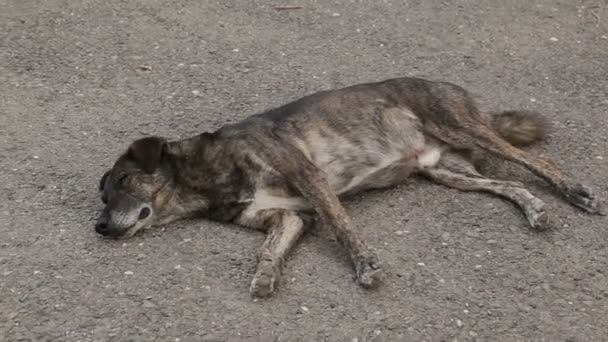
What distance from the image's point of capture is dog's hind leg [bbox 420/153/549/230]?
4.89 metres

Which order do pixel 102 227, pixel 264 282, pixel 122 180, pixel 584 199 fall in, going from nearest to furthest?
pixel 264 282 → pixel 102 227 → pixel 122 180 → pixel 584 199

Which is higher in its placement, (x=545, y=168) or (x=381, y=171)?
(x=545, y=168)

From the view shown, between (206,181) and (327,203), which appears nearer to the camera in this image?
(327,203)

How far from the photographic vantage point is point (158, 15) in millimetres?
8055

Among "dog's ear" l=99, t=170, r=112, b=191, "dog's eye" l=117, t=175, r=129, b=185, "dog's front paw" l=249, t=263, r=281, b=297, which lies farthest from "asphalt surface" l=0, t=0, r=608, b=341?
"dog's eye" l=117, t=175, r=129, b=185

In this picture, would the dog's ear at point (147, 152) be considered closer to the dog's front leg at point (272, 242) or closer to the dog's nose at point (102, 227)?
the dog's nose at point (102, 227)

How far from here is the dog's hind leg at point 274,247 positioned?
14.1 ft

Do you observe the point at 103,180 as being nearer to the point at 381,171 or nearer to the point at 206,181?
the point at 206,181

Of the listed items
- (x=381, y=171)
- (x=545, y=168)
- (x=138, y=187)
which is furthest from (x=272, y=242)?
(x=545, y=168)

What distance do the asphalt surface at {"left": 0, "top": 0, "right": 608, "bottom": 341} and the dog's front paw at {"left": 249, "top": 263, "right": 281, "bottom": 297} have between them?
0.20 ft

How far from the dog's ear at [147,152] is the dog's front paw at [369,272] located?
1516mm

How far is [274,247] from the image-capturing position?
4.64 m

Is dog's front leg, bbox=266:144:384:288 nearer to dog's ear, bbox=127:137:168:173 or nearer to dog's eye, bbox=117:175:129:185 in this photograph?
dog's ear, bbox=127:137:168:173

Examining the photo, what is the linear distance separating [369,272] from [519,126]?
2037 mm
